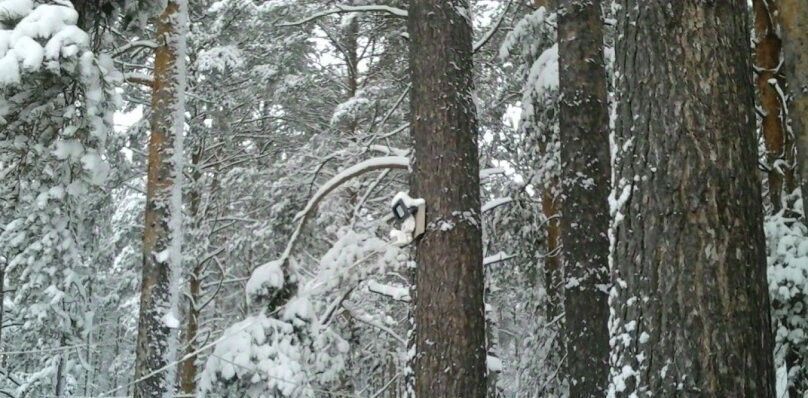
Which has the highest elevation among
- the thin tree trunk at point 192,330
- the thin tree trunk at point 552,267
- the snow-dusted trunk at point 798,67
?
the snow-dusted trunk at point 798,67

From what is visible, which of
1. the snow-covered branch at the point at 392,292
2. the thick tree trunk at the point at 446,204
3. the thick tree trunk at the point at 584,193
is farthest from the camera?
the snow-covered branch at the point at 392,292

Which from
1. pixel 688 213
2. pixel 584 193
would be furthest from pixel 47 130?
pixel 688 213

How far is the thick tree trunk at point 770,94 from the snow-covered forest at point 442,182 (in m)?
0.02

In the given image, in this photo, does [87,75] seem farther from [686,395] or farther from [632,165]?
[686,395]

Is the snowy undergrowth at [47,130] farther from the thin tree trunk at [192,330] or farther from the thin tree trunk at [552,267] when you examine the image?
the thin tree trunk at [192,330]

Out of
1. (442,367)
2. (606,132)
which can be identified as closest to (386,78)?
(606,132)

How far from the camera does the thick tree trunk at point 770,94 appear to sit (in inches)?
243

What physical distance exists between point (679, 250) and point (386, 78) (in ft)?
30.6

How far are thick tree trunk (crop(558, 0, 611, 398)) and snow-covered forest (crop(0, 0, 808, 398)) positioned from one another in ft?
0.05

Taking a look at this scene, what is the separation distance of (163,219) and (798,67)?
5.35 metres

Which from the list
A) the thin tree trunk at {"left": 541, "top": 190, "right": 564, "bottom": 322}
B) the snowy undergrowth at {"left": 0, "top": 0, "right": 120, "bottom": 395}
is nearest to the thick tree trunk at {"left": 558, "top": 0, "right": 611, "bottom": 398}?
the thin tree trunk at {"left": 541, "top": 190, "right": 564, "bottom": 322}

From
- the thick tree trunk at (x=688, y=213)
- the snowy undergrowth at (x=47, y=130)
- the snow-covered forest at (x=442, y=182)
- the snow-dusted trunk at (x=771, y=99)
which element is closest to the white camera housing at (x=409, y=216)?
the snow-covered forest at (x=442, y=182)

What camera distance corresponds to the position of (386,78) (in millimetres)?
11195

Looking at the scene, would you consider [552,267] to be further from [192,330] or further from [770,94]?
[192,330]
